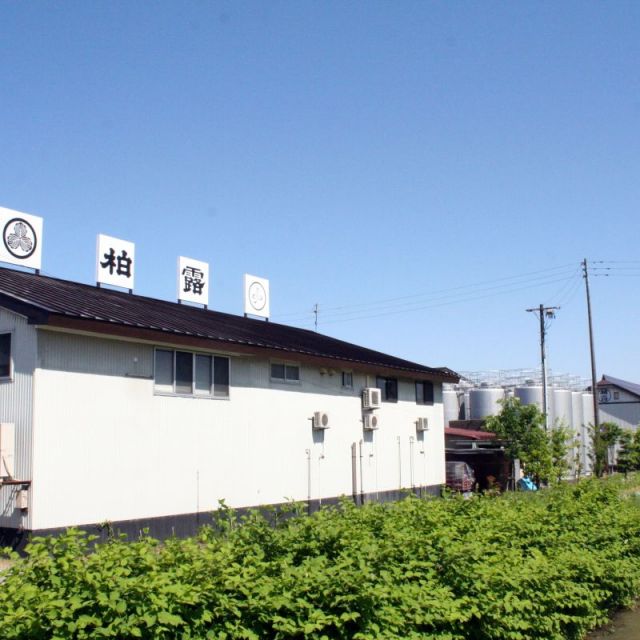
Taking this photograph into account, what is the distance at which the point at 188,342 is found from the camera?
16.4 meters

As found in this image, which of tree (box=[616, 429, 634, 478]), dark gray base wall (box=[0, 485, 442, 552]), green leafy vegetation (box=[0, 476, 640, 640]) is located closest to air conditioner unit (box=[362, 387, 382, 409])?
dark gray base wall (box=[0, 485, 442, 552])

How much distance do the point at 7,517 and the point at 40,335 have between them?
3337 millimetres

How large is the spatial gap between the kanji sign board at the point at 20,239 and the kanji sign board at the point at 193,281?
5.75 meters

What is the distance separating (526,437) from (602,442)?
7926 mm

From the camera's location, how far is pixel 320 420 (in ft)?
67.9

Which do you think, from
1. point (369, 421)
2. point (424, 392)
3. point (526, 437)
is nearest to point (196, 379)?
point (369, 421)

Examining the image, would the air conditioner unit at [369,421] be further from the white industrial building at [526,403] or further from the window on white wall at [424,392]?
the white industrial building at [526,403]

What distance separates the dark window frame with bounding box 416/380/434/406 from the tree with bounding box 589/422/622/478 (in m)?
15.6

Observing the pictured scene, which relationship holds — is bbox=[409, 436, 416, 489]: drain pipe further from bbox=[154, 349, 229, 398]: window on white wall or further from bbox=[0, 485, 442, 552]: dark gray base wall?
bbox=[154, 349, 229, 398]: window on white wall

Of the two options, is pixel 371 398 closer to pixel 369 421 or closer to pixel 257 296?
pixel 369 421

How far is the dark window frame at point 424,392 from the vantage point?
2618 centimetres

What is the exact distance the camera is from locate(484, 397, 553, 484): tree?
33.2 m

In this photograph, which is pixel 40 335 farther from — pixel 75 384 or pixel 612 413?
pixel 612 413

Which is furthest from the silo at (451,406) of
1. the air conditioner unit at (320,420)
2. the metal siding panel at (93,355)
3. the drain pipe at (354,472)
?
the metal siding panel at (93,355)
